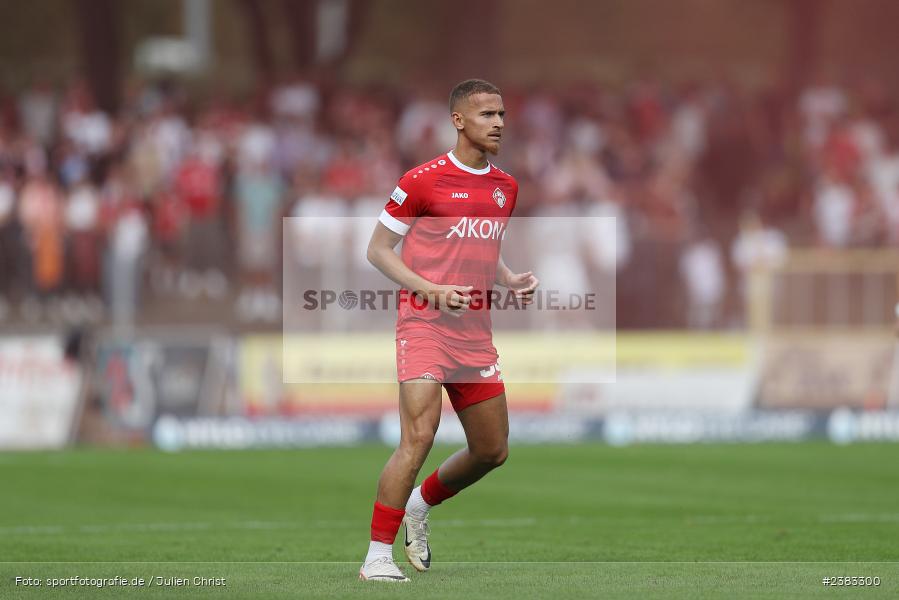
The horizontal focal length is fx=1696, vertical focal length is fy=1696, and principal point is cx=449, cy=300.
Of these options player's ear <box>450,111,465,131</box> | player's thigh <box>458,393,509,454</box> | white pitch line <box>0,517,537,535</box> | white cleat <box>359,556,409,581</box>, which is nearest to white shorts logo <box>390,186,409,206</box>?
player's ear <box>450,111,465,131</box>

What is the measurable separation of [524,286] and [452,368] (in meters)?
0.60

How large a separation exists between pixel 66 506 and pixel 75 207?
387 inches

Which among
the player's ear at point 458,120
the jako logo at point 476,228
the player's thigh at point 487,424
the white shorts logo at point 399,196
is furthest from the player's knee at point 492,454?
the player's ear at point 458,120

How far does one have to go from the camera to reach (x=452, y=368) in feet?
29.6

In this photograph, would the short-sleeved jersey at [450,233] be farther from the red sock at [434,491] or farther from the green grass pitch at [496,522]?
the green grass pitch at [496,522]

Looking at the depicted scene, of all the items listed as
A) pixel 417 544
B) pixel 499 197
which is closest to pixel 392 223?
pixel 499 197

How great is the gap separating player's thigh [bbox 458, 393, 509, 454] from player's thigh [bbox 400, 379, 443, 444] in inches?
13.1

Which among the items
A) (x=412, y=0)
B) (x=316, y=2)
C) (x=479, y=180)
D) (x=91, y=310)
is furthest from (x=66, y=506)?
(x=412, y=0)

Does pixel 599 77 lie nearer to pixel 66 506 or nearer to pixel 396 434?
pixel 396 434

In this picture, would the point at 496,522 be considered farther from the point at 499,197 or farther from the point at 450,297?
the point at 450,297

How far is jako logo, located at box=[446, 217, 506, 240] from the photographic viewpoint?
29.8ft

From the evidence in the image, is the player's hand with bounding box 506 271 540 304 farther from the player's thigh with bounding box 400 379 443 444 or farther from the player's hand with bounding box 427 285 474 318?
the player's thigh with bounding box 400 379 443 444

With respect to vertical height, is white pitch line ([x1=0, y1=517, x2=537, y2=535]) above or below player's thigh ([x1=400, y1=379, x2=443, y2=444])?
below

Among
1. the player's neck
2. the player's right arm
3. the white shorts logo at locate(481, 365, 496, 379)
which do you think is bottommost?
the white shorts logo at locate(481, 365, 496, 379)
